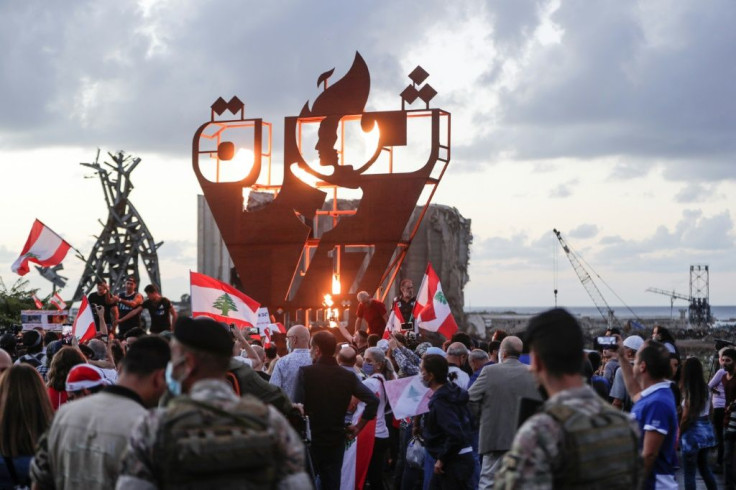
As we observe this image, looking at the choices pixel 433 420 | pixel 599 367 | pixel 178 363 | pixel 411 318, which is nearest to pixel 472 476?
pixel 433 420

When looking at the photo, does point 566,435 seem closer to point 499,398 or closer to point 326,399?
point 499,398

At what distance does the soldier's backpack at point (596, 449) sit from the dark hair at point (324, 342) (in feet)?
18.8

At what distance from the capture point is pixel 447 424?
965cm

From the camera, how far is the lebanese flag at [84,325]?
1680cm

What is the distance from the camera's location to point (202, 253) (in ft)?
122

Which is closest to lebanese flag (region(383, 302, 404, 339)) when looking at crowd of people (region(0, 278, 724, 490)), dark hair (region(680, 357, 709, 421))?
crowd of people (region(0, 278, 724, 490))

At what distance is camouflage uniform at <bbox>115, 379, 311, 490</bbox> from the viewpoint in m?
4.25

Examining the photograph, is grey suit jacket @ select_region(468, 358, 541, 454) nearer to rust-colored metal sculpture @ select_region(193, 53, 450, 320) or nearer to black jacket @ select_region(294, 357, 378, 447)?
black jacket @ select_region(294, 357, 378, 447)

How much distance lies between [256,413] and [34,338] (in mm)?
9646

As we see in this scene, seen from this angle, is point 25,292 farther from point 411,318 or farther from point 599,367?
point 599,367

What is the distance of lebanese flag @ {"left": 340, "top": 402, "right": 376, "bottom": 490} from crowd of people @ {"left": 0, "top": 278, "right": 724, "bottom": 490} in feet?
0.07

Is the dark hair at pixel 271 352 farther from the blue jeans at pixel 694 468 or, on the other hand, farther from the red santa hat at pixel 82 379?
the red santa hat at pixel 82 379

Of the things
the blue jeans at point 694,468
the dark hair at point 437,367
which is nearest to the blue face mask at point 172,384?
the dark hair at point 437,367

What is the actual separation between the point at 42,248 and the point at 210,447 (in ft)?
65.7
